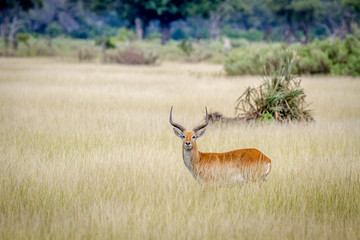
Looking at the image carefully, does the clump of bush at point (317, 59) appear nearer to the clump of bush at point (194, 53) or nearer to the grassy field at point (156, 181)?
the grassy field at point (156, 181)

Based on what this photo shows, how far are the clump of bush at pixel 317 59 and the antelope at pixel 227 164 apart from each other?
17.8 m

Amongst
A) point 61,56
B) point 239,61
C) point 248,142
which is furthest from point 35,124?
point 61,56

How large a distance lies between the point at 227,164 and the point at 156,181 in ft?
3.71

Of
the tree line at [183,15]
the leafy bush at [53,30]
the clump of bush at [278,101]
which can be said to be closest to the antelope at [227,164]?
the clump of bush at [278,101]

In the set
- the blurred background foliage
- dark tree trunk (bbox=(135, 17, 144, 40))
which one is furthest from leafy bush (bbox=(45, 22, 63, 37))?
dark tree trunk (bbox=(135, 17, 144, 40))

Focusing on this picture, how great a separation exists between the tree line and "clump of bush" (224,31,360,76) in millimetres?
18764

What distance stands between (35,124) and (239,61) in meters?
15.4

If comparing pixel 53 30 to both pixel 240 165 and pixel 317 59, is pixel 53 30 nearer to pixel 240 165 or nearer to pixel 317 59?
pixel 317 59

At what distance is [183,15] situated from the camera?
6150 cm

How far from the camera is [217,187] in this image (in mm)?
5695

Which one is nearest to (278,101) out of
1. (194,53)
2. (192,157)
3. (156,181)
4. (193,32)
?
(156,181)

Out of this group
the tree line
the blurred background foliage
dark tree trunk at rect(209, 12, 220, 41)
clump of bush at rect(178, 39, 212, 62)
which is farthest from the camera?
dark tree trunk at rect(209, 12, 220, 41)

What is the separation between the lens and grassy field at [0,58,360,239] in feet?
15.5

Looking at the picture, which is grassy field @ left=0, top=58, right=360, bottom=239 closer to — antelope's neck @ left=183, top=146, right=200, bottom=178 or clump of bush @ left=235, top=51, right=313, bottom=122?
antelope's neck @ left=183, top=146, right=200, bottom=178
